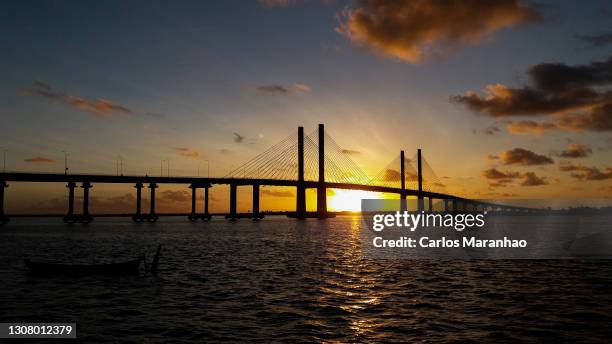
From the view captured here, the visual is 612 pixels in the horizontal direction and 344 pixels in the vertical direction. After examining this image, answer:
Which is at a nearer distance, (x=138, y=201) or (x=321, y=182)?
(x=321, y=182)

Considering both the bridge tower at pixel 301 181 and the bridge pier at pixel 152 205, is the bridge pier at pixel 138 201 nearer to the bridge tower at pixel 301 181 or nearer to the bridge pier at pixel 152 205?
the bridge pier at pixel 152 205

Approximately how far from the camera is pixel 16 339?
57.3 ft

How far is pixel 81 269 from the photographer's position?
33.4m

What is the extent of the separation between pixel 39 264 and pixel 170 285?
10315 mm

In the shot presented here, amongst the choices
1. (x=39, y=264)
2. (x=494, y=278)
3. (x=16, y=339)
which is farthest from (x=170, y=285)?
(x=494, y=278)

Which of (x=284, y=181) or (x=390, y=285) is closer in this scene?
(x=390, y=285)

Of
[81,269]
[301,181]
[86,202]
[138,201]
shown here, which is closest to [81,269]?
[81,269]

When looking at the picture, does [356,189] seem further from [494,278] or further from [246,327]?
[246,327]

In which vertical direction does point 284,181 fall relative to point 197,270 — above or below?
above

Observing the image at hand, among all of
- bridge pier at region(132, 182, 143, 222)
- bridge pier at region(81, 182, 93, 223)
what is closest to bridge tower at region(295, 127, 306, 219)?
bridge pier at region(132, 182, 143, 222)

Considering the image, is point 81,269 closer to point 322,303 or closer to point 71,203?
point 322,303

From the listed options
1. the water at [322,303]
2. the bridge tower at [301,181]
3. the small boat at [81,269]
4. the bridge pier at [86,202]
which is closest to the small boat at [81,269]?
the small boat at [81,269]

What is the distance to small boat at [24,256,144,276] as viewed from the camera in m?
33.2

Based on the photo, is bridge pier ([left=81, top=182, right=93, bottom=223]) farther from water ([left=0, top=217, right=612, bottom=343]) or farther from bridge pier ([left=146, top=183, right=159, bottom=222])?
water ([left=0, top=217, right=612, bottom=343])
